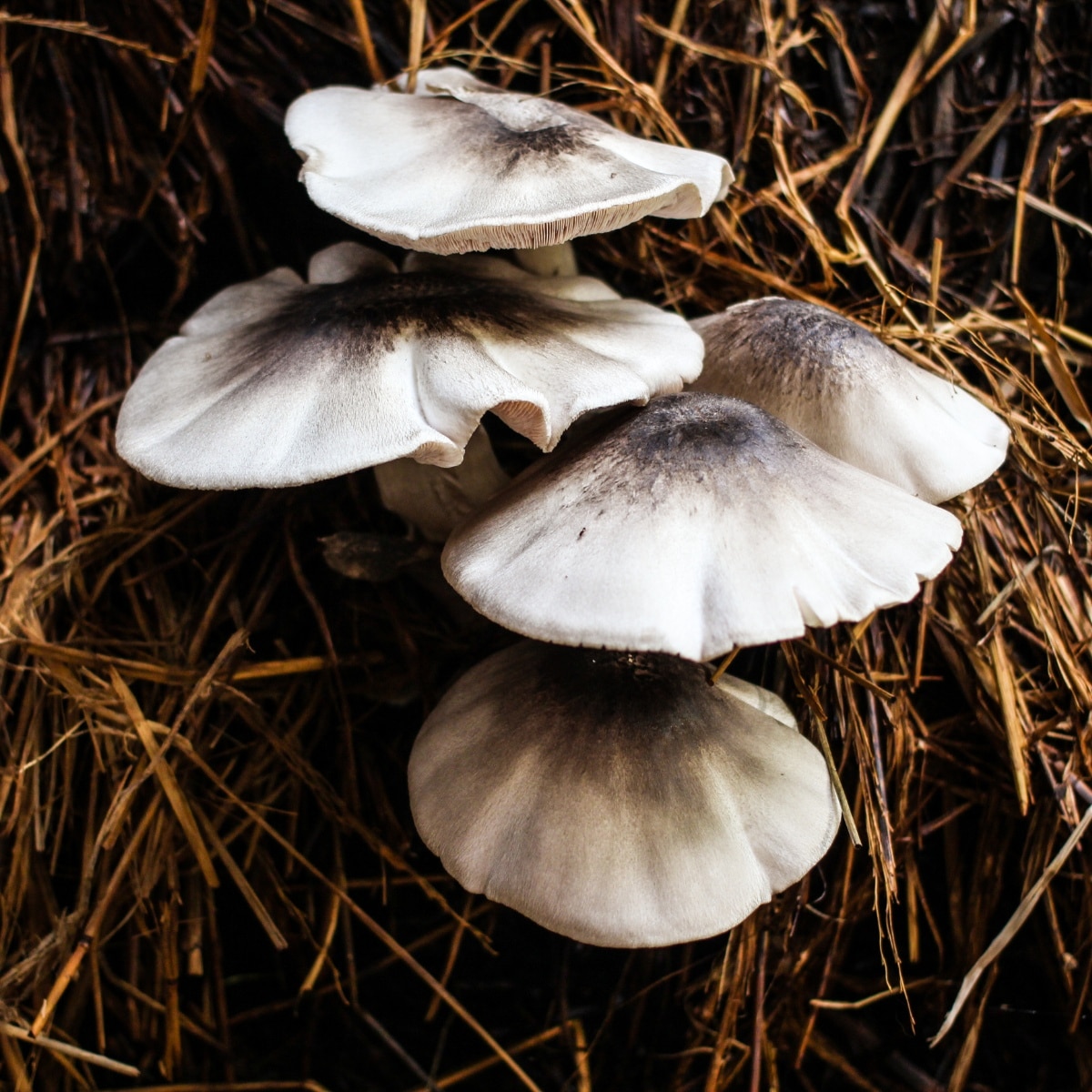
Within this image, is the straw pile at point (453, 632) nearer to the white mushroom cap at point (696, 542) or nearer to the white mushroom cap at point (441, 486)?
the white mushroom cap at point (441, 486)

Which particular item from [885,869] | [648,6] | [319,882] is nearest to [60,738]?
[319,882]

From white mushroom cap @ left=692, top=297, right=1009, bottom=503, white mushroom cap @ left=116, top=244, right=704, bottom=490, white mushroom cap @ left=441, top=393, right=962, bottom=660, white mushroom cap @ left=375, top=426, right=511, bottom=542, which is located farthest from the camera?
white mushroom cap @ left=375, top=426, right=511, bottom=542

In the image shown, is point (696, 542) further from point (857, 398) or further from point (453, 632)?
point (453, 632)

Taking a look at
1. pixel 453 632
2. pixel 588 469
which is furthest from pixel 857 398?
pixel 453 632

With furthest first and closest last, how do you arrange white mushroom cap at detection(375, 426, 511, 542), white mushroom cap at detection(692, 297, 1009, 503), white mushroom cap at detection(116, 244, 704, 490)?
white mushroom cap at detection(375, 426, 511, 542)
white mushroom cap at detection(692, 297, 1009, 503)
white mushroom cap at detection(116, 244, 704, 490)

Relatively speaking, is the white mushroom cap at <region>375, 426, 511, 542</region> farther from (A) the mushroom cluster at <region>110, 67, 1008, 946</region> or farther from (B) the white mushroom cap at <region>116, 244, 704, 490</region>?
(B) the white mushroom cap at <region>116, 244, 704, 490</region>

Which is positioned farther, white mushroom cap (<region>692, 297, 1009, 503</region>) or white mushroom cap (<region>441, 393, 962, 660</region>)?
white mushroom cap (<region>692, 297, 1009, 503</region>)

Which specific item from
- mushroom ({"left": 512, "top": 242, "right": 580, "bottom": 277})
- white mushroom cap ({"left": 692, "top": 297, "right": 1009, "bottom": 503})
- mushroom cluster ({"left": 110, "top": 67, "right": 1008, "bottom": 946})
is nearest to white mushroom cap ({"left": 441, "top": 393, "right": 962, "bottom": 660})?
mushroom cluster ({"left": 110, "top": 67, "right": 1008, "bottom": 946})
